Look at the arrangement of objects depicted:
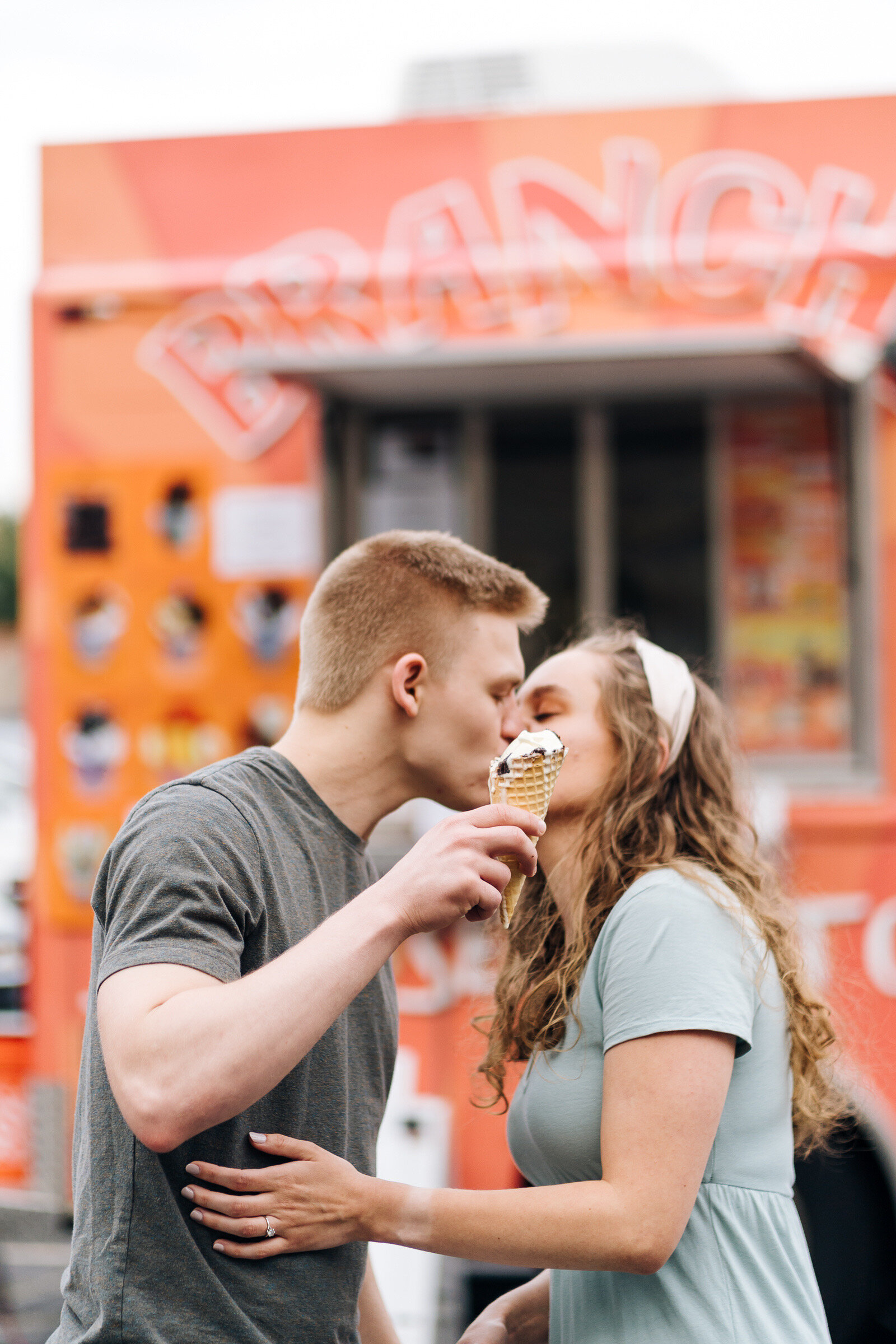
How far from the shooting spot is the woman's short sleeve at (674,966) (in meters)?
1.58

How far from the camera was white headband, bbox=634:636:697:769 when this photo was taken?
6.74 feet

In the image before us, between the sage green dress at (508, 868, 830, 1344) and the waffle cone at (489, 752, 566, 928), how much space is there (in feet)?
0.49

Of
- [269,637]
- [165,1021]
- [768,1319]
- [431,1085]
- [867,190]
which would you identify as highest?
[867,190]

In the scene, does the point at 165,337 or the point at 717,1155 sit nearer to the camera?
A: the point at 717,1155

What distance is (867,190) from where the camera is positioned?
12.7 feet

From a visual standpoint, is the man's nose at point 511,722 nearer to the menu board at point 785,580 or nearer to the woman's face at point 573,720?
the woman's face at point 573,720

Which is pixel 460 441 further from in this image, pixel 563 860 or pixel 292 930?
pixel 292 930

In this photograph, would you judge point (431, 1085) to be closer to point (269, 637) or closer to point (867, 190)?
point (269, 637)

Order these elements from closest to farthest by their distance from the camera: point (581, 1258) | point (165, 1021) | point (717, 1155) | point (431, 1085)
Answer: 1. point (165, 1021)
2. point (581, 1258)
3. point (717, 1155)
4. point (431, 1085)

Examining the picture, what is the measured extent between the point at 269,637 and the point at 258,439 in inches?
26.2

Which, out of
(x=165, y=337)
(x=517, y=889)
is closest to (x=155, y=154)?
(x=165, y=337)

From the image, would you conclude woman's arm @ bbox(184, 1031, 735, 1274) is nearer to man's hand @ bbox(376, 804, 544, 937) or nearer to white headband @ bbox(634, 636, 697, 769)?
man's hand @ bbox(376, 804, 544, 937)

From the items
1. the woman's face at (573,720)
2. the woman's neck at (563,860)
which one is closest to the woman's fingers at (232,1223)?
the woman's neck at (563,860)

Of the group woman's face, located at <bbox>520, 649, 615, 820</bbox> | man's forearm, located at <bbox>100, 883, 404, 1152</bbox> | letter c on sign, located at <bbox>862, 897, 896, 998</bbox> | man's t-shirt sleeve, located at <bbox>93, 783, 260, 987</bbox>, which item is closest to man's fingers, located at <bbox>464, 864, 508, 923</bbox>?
man's forearm, located at <bbox>100, 883, 404, 1152</bbox>
